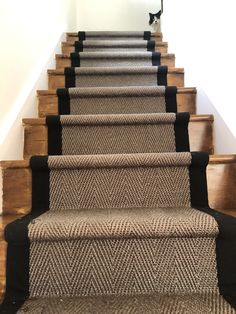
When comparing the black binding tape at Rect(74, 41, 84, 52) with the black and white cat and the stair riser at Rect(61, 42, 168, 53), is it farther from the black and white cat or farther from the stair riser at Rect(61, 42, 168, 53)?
the black and white cat

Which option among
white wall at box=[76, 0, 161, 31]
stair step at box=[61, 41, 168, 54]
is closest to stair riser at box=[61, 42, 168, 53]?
stair step at box=[61, 41, 168, 54]

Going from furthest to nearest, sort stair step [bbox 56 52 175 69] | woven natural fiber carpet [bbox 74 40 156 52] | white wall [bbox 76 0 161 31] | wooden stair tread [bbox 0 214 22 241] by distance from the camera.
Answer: white wall [bbox 76 0 161 31] < woven natural fiber carpet [bbox 74 40 156 52] < stair step [bbox 56 52 175 69] < wooden stair tread [bbox 0 214 22 241]

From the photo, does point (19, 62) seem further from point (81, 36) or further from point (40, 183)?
point (81, 36)

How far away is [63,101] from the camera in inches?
62.0

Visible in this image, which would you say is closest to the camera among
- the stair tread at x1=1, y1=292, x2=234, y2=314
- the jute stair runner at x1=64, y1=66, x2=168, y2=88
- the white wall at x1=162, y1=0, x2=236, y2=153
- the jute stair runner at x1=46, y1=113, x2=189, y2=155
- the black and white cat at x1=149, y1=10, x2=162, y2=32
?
the stair tread at x1=1, y1=292, x2=234, y2=314

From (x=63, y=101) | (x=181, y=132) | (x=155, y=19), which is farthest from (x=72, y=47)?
(x=181, y=132)

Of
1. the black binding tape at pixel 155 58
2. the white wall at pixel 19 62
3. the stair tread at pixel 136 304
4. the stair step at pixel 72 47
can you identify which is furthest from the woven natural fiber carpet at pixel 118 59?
the stair tread at pixel 136 304

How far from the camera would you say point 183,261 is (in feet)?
2.66

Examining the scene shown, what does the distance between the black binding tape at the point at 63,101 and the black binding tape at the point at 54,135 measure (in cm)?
27

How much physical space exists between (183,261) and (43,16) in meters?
1.72

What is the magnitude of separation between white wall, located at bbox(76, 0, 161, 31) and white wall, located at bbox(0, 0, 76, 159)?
6.01ft

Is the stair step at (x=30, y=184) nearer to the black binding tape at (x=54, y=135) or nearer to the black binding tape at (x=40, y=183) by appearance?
the black binding tape at (x=40, y=183)

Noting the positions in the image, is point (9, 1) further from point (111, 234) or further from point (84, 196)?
point (111, 234)

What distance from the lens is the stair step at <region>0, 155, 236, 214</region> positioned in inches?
40.3
